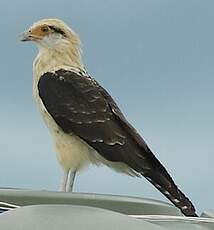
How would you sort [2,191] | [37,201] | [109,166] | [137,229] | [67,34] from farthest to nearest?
[67,34]
[109,166]
[2,191]
[37,201]
[137,229]

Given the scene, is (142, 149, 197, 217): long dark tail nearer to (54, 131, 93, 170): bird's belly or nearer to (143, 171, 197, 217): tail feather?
(143, 171, 197, 217): tail feather

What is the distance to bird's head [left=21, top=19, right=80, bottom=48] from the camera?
25.9ft

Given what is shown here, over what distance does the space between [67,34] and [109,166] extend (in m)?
1.48

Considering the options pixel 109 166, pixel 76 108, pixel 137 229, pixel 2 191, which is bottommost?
pixel 137 229

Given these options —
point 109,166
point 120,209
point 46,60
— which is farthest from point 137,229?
point 46,60

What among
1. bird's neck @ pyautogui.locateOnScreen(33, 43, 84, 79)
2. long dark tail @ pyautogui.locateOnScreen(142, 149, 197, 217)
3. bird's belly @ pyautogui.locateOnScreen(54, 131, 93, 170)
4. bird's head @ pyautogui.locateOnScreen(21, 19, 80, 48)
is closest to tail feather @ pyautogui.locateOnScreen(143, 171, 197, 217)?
long dark tail @ pyautogui.locateOnScreen(142, 149, 197, 217)

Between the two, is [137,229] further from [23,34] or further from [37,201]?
[23,34]

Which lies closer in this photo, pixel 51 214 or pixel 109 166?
pixel 51 214

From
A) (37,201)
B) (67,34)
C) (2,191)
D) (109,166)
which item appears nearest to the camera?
(37,201)

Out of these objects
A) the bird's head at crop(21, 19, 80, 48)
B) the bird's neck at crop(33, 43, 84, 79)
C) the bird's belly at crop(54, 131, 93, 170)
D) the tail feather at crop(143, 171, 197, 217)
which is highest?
the bird's head at crop(21, 19, 80, 48)

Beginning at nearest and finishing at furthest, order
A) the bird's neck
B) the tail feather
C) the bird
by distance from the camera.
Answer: the tail feather, the bird, the bird's neck

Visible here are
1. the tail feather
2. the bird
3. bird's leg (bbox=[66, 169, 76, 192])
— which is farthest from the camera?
the bird

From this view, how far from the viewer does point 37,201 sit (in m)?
3.70

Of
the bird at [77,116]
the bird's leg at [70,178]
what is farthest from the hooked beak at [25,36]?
the bird's leg at [70,178]
